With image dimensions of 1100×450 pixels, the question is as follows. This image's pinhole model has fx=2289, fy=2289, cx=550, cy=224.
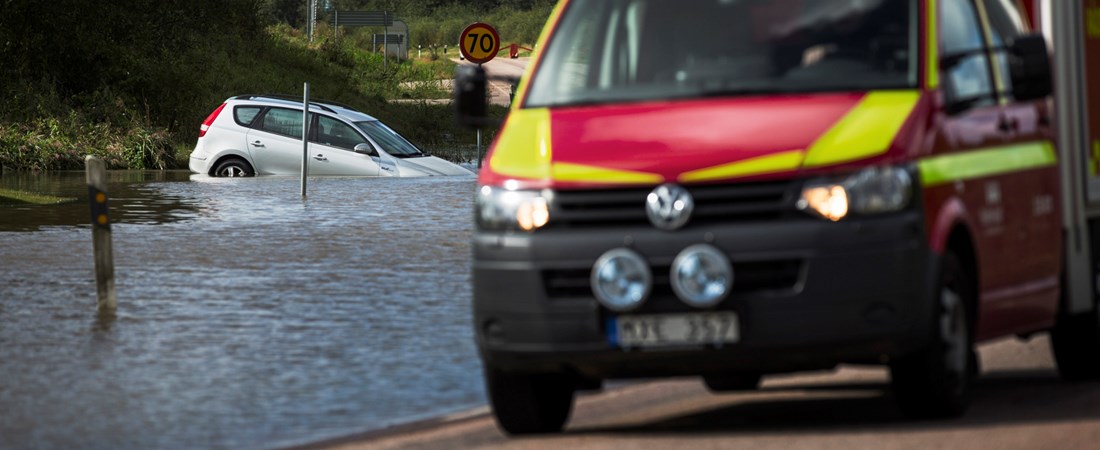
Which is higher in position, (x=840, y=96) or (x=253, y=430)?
(x=840, y=96)

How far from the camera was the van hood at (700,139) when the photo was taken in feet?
27.1

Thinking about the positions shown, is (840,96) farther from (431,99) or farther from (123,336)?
(431,99)

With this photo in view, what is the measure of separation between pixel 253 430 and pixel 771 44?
260 centimetres

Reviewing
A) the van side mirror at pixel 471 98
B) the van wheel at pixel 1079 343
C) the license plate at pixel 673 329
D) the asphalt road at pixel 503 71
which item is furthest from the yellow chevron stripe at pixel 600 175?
the asphalt road at pixel 503 71

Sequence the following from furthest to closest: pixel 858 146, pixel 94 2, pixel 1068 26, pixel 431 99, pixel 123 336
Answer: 1. pixel 431 99
2. pixel 94 2
3. pixel 123 336
4. pixel 1068 26
5. pixel 858 146

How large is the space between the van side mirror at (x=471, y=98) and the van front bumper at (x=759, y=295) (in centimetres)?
135

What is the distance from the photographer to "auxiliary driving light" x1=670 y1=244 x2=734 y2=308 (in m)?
8.12

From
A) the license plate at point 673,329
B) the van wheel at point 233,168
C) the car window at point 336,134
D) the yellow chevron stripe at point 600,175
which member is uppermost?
the car window at point 336,134

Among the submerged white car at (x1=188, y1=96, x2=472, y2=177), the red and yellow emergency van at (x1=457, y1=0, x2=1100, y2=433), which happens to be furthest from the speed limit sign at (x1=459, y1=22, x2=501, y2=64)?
the red and yellow emergency van at (x1=457, y1=0, x2=1100, y2=433)

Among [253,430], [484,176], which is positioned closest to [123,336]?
[253,430]

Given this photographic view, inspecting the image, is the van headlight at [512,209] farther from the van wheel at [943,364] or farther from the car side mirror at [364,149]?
the car side mirror at [364,149]

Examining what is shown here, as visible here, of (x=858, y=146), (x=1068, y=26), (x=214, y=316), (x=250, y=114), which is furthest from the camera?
(x=250, y=114)

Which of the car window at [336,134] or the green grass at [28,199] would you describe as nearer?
the green grass at [28,199]

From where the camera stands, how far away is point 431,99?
5316cm
